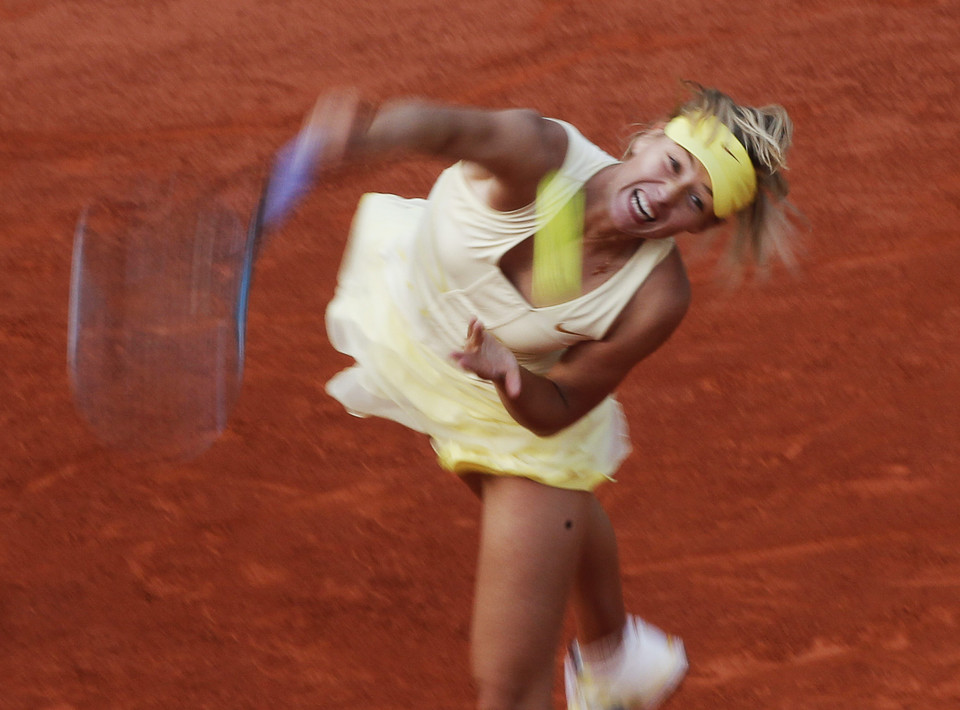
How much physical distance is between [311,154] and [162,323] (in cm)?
144

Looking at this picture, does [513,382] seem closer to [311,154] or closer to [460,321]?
[460,321]

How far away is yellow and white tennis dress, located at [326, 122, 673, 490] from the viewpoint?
2602 millimetres

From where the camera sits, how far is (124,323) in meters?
3.50

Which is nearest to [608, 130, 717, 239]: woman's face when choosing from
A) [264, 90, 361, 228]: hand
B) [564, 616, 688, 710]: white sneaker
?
[264, 90, 361, 228]: hand

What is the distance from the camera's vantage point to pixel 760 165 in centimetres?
254

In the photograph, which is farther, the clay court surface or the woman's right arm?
the clay court surface

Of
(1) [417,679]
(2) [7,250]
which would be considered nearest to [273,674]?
(1) [417,679]

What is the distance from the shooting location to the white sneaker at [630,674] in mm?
3219

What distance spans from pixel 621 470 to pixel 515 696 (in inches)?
62.9

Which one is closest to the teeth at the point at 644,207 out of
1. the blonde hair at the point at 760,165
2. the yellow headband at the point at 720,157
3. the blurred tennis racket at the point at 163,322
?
the yellow headband at the point at 720,157

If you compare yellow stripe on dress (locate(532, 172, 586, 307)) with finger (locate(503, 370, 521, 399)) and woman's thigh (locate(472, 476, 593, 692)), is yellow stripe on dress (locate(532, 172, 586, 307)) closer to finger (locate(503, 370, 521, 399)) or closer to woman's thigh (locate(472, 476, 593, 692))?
finger (locate(503, 370, 521, 399))

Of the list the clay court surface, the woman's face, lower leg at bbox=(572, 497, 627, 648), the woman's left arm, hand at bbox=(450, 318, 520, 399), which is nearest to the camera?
hand at bbox=(450, 318, 520, 399)

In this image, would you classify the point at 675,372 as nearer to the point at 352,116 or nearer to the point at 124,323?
the point at 124,323

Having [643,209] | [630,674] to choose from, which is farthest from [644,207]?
[630,674]
